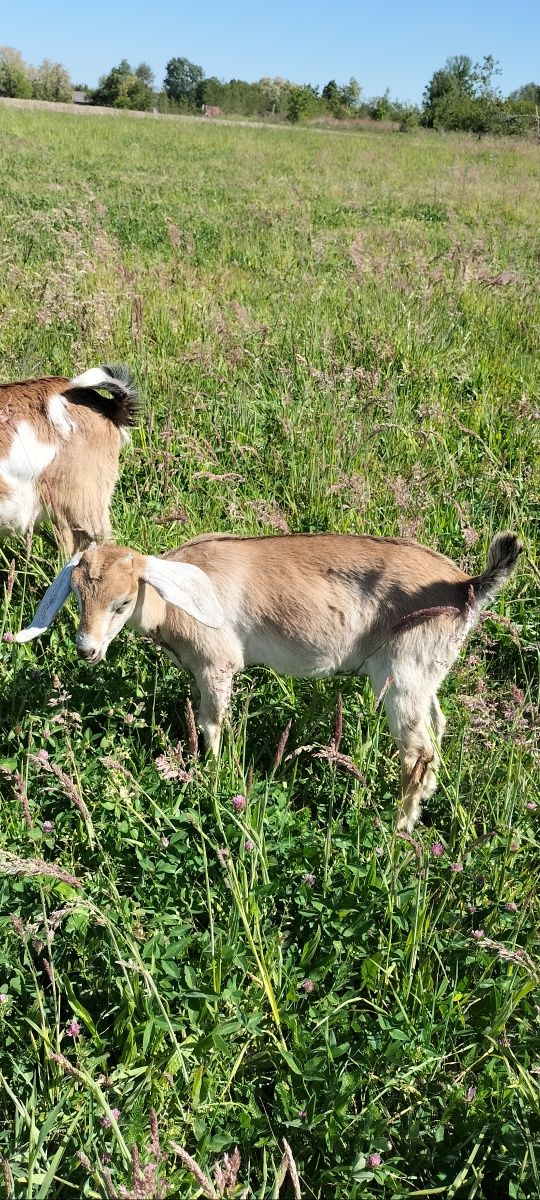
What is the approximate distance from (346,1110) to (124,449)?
3.53 metres

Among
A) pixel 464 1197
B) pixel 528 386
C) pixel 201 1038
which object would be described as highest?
pixel 528 386

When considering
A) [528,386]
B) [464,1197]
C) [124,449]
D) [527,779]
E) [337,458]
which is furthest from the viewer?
[528,386]

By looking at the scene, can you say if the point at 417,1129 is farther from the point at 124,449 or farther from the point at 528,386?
the point at 528,386

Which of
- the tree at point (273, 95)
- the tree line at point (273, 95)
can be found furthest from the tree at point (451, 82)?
the tree at point (273, 95)

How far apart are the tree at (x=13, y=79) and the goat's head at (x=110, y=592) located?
83.3 m

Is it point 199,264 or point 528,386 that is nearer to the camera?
point 528,386

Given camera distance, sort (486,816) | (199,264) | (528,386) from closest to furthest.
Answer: (486,816)
(528,386)
(199,264)

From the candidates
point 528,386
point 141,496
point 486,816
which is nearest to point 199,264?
point 528,386

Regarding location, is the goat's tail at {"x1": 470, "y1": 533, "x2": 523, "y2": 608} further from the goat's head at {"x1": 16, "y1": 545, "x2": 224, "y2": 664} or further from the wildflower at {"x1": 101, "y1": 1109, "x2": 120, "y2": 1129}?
the wildflower at {"x1": 101, "y1": 1109, "x2": 120, "y2": 1129}

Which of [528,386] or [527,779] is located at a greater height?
[528,386]

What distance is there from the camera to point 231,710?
9.98 ft

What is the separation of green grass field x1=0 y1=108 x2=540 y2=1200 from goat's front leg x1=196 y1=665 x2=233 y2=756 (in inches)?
5.7

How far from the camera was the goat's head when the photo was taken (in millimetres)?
2602

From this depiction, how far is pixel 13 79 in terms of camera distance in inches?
2803
